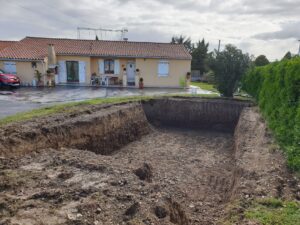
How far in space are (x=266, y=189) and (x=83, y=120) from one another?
7162 mm

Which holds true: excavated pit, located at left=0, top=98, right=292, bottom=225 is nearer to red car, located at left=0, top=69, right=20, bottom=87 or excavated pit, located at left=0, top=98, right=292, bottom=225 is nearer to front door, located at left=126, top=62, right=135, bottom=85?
front door, located at left=126, top=62, right=135, bottom=85

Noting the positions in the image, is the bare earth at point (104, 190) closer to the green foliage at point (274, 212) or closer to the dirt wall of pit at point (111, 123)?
the dirt wall of pit at point (111, 123)

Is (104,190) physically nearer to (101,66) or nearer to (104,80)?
(104,80)

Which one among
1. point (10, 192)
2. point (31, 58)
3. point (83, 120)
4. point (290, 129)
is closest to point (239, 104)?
point (290, 129)

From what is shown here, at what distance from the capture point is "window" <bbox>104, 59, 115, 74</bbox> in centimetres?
2534

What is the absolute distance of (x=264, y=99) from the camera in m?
12.0

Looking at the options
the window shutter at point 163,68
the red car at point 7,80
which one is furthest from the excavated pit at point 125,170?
the red car at point 7,80

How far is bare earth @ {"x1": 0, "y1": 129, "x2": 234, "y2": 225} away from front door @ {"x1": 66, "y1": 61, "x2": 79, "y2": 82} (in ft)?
58.2

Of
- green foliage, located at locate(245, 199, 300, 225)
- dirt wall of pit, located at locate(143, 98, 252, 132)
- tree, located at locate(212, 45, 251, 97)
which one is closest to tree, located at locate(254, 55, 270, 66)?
tree, located at locate(212, 45, 251, 97)

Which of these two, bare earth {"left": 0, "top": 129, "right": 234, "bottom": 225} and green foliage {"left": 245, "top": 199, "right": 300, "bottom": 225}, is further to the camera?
bare earth {"left": 0, "top": 129, "right": 234, "bottom": 225}

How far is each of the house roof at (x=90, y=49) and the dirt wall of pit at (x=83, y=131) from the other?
39.7 ft

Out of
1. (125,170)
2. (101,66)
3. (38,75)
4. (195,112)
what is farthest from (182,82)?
(125,170)

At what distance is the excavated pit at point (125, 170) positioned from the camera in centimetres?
462

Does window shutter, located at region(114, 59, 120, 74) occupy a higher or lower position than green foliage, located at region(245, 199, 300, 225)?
higher
